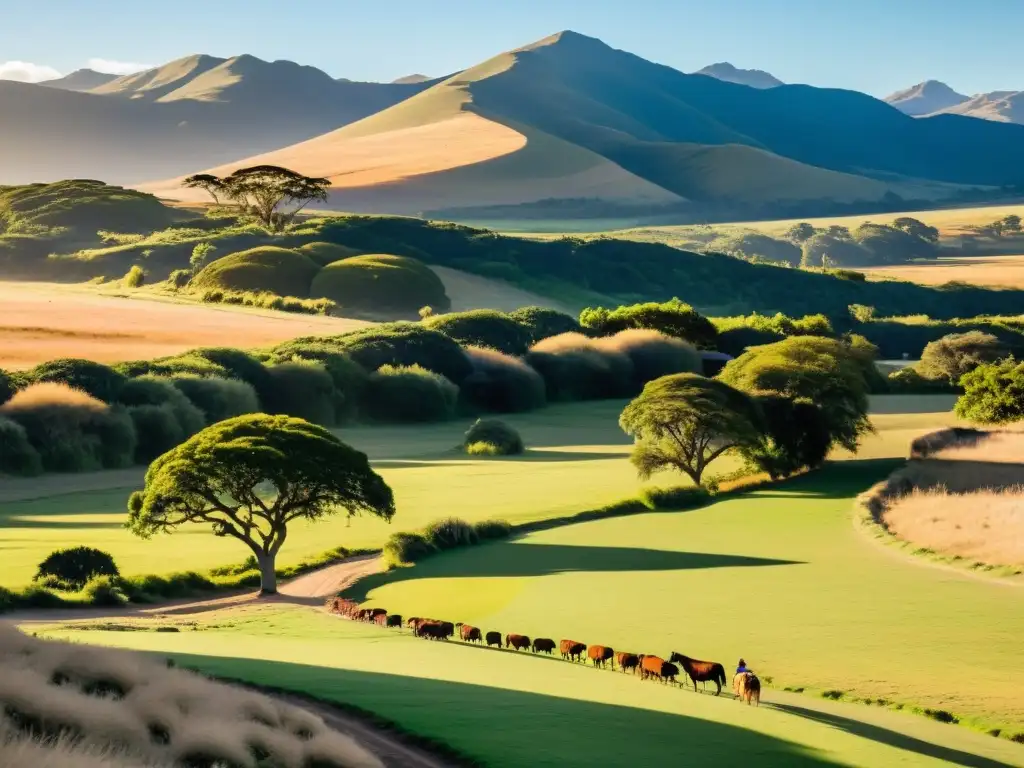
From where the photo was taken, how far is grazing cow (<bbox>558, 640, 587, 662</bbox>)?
28156 millimetres

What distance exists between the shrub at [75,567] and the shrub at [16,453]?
2354 cm

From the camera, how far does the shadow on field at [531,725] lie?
19.3 m

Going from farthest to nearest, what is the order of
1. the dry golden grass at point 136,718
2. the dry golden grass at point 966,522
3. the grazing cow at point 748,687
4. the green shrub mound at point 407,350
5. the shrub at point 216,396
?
the green shrub mound at point 407,350, the shrub at point 216,396, the dry golden grass at point 966,522, the grazing cow at point 748,687, the dry golden grass at point 136,718

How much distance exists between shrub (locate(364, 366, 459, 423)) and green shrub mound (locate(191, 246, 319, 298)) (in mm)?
54824

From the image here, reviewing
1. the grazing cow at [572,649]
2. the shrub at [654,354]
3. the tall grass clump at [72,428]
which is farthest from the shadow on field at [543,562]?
the shrub at [654,354]

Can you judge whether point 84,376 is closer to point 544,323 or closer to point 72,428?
point 72,428

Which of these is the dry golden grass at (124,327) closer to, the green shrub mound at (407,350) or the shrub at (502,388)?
the green shrub mound at (407,350)

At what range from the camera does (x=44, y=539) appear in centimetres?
4494

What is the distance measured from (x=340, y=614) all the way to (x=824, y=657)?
11476mm

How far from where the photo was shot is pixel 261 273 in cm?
14400

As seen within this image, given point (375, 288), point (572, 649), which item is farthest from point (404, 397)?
point (572, 649)

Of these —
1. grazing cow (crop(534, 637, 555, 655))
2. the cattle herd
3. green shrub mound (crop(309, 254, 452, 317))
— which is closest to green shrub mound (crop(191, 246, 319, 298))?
green shrub mound (crop(309, 254, 452, 317))

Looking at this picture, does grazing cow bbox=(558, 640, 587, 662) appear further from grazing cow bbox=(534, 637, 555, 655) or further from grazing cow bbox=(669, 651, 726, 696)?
grazing cow bbox=(669, 651, 726, 696)

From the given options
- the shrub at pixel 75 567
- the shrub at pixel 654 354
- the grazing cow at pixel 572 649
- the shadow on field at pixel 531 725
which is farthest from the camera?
the shrub at pixel 654 354
